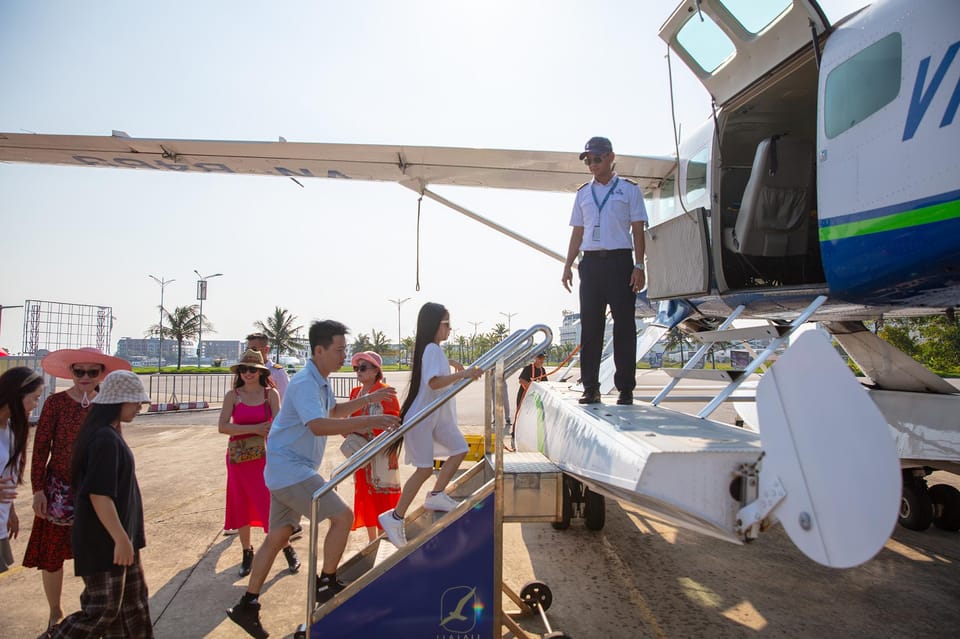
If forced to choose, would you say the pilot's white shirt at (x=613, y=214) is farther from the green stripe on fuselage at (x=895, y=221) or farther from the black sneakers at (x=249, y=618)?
the black sneakers at (x=249, y=618)

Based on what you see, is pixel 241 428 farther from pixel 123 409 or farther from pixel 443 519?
pixel 443 519

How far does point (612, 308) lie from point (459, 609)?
6.63 feet

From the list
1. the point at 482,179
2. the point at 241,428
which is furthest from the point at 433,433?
the point at 482,179

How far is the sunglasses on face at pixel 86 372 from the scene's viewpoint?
11.9ft

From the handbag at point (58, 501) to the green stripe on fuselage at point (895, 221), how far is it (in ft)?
15.8

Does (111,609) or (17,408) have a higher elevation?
(17,408)

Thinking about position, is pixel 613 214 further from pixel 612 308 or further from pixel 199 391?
→ pixel 199 391

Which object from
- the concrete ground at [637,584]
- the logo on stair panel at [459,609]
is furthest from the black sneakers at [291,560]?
the logo on stair panel at [459,609]

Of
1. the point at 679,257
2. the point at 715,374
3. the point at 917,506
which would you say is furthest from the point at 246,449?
the point at 917,506

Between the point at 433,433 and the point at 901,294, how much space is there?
3.05m

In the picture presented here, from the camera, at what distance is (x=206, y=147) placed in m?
6.72

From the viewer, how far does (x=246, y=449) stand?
14.7 feet

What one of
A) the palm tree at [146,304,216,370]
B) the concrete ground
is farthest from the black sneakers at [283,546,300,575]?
the palm tree at [146,304,216,370]

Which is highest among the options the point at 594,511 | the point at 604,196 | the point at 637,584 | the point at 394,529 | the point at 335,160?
the point at 335,160
